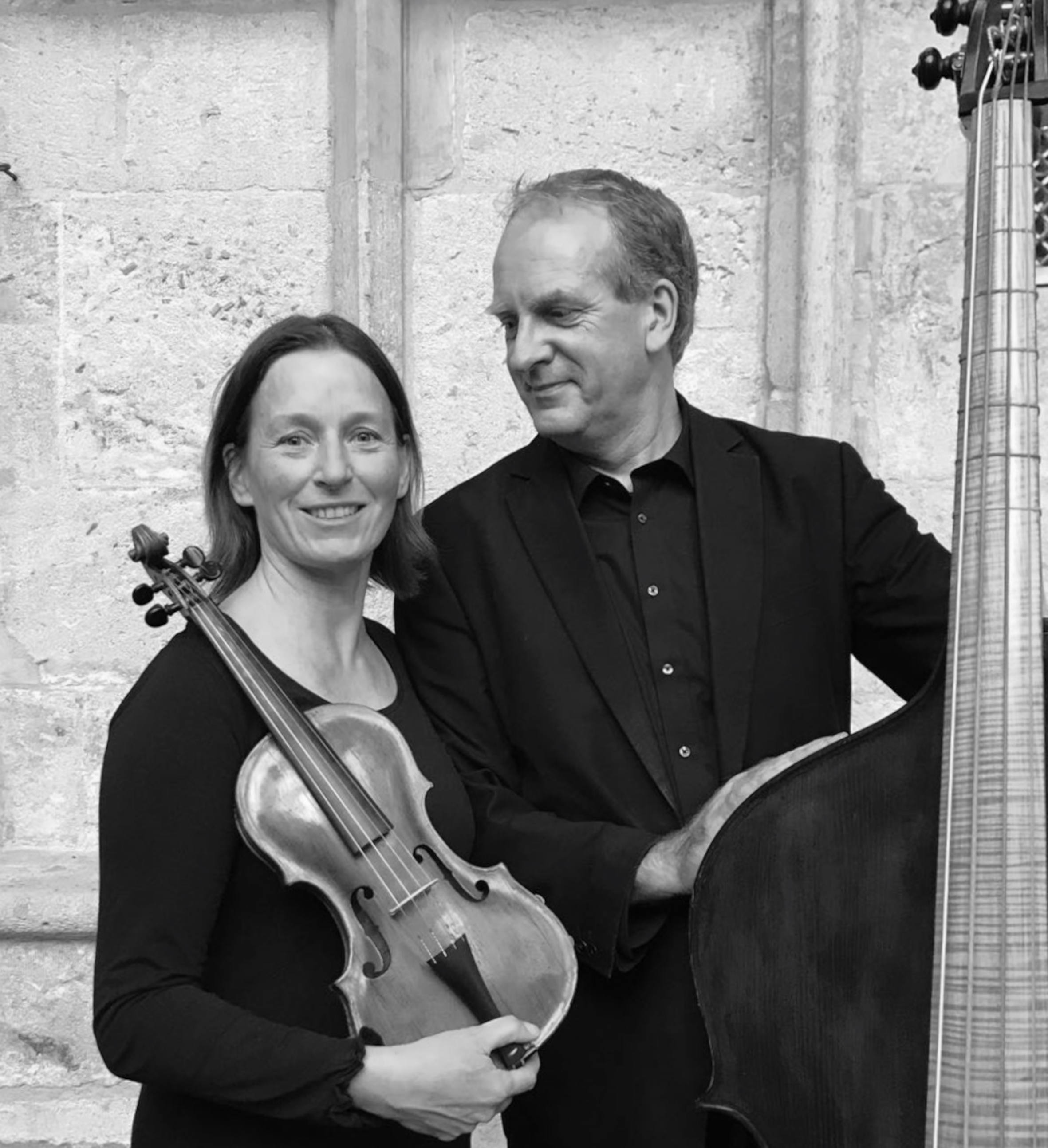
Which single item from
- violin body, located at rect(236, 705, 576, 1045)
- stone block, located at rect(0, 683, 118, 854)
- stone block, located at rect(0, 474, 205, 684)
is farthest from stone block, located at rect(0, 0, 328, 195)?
violin body, located at rect(236, 705, 576, 1045)

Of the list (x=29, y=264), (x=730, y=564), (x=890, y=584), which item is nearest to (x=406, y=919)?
(x=730, y=564)

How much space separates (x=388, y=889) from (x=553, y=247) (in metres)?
0.85

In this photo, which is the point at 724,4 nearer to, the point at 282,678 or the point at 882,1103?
the point at 282,678

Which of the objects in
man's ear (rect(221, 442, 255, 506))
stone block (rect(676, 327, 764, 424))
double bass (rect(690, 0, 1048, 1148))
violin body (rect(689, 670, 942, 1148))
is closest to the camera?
double bass (rect(690, 0, 1048, 1148))

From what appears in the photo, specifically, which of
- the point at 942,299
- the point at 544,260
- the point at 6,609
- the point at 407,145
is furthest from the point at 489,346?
the point at 544,260

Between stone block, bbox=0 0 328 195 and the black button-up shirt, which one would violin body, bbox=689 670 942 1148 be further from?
stone block, bbox=0 0 328 195

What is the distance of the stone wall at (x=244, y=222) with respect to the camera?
3621 mm

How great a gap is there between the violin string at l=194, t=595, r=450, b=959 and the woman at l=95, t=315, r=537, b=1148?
0.03 m

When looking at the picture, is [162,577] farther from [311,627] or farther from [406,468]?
[406,468]

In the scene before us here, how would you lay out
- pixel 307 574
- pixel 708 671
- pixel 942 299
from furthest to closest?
pixel 942 299 → pixel 708 671 → pixel 307 574

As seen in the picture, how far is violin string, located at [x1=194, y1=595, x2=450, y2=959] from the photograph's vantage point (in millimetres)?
1661

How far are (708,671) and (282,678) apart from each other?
0.53m

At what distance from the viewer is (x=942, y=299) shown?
11.5ft

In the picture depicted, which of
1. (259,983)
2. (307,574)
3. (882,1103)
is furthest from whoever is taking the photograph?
(307,574)
